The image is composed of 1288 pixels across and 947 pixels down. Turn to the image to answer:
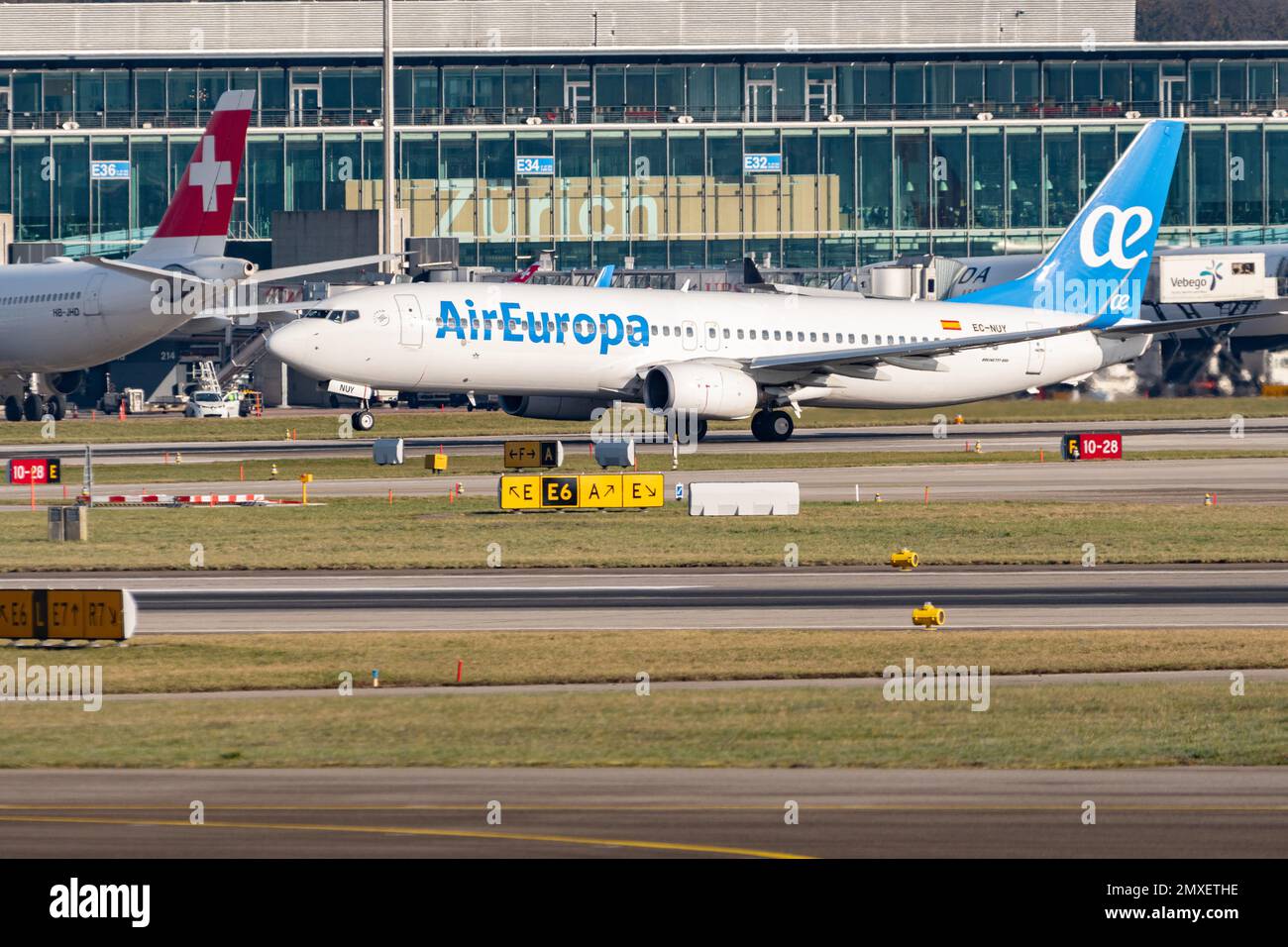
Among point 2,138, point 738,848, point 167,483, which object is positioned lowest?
point 738,848

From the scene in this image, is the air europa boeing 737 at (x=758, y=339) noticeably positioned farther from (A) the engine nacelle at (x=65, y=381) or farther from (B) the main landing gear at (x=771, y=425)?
(A) the engine nacelle at (x=65, y=381)

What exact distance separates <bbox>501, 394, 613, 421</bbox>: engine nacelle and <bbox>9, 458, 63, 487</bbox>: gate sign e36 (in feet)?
53.0

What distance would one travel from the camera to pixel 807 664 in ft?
86.6

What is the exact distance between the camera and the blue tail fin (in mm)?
72625

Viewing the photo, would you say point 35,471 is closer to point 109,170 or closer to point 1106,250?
point 1106,250

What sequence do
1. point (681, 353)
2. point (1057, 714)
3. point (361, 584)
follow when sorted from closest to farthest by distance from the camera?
point (1057, 714), point (361, 584), point (681, 353)

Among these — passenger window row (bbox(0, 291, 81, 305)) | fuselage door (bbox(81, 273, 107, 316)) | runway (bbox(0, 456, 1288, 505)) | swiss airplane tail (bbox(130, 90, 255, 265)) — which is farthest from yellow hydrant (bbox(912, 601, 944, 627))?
passenger window row (bbox(0, 291, 81, 305))

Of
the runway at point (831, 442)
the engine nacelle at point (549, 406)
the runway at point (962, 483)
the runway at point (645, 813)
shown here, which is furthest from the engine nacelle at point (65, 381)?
the runway at point (645, 813)

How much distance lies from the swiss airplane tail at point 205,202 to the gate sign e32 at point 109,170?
6056 cm

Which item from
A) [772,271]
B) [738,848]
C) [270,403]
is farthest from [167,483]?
[772,271]

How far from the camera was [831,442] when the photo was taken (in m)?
70.6

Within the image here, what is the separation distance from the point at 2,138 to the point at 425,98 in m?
29.2

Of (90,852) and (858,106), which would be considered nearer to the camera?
(90,852)

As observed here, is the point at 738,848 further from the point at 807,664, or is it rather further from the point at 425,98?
the point at 425,98
